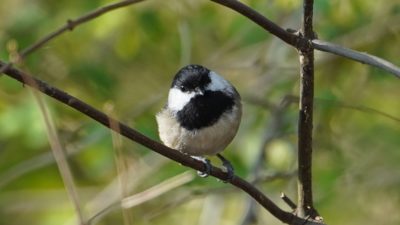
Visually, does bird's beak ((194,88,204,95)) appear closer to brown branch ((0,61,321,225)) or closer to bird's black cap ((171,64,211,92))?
Answer: bird's black cap ((171,64,211,92))

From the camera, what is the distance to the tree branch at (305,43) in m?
2.25

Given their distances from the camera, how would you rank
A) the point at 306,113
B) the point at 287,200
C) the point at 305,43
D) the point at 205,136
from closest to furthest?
1. the point at 305,43
2. the point at 306,113
3. the point at 287,200
4. the point at 205,136

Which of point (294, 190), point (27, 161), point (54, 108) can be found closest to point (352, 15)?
point (294, 190)

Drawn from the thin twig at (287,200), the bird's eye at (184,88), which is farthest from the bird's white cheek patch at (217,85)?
the thin twig at (287,200)

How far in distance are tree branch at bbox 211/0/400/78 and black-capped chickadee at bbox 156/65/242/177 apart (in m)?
1.07

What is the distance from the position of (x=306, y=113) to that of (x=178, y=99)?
124 cm

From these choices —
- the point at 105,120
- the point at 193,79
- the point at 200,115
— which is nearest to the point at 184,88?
the point at 193,79

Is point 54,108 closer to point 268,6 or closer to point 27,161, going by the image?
point 27,161

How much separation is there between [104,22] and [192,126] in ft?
Result: 5.66

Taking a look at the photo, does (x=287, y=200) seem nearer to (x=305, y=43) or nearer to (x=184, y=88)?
(x=305, y=43)

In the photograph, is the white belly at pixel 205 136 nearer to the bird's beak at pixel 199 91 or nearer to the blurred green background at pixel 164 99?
the bird's beak at pixel 199 91

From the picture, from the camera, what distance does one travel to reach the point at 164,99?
5219 mm

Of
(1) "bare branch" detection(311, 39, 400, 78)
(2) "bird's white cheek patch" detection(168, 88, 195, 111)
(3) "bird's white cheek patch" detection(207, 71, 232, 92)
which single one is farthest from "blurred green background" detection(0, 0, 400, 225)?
(1) "bare branch" detection(311, 39, 400, 78)

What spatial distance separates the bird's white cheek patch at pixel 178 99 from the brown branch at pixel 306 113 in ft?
3.33
